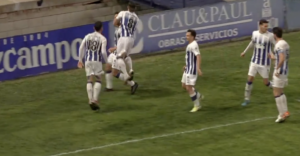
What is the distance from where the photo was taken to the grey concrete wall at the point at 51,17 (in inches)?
1010

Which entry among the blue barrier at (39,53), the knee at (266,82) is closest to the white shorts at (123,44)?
the blue barrier at (39,53)

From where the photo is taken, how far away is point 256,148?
13516 mm

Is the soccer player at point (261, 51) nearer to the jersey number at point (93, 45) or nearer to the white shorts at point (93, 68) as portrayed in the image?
the white shorts at point (93, 68)

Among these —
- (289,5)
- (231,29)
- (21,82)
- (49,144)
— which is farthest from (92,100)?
(289,5)

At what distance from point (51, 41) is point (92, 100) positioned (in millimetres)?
4862

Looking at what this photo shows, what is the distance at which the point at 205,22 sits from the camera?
78.1 ft

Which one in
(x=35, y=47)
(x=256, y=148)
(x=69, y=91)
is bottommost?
(x=256, y=148)

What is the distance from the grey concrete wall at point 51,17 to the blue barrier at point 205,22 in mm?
4636

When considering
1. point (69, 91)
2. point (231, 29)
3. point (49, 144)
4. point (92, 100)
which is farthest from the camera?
point (231, 29)

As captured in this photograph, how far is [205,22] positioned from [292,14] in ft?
11.1

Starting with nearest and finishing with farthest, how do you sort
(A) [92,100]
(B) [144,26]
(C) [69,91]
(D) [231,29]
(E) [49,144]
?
1. (E) [49,144]
2. (A) [92,100]
3. (C) [69,91]
4. (B) [144,26]
5. (D) [231,29]

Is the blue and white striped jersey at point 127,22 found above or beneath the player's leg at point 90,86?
above

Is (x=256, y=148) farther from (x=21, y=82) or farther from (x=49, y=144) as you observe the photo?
(x=21, y=82)

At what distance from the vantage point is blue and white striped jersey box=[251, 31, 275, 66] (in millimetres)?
16344
